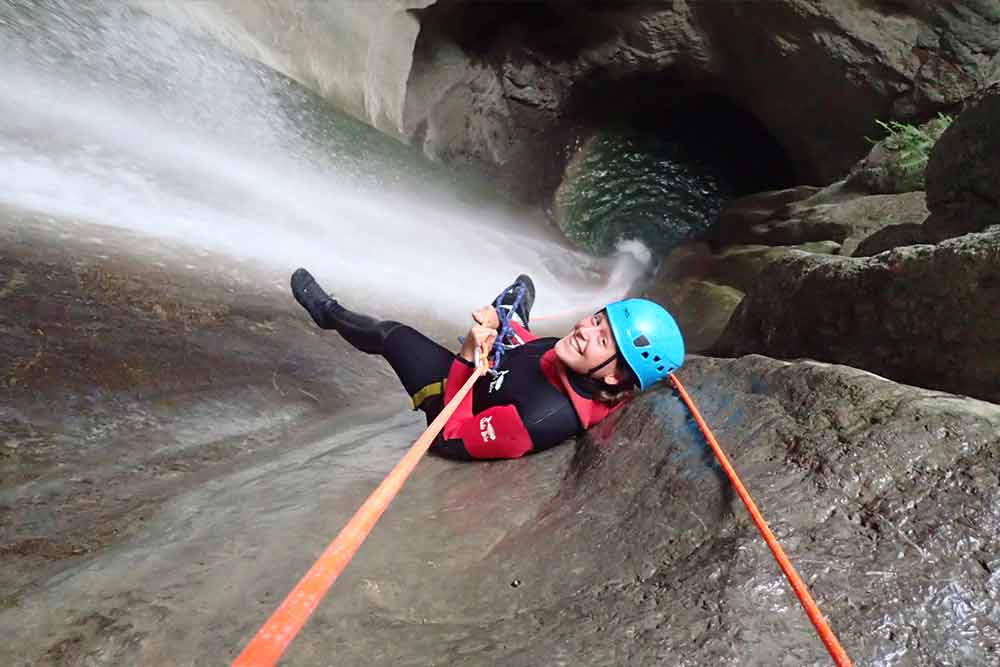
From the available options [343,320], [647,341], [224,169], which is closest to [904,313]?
[647,341]

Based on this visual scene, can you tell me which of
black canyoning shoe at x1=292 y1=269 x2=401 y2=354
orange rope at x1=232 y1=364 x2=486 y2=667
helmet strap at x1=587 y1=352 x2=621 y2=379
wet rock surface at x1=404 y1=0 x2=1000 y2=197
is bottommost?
helmet strap at x1=587 y1=352 x2=621 y2=379

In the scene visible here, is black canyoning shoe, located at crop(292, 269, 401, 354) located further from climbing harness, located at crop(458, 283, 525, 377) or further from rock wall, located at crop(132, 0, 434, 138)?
rock wall, located at crop(132, 0, 434, 138)

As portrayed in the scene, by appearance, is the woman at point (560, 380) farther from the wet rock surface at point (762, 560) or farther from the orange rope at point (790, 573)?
the orange rope at point (790, 573)

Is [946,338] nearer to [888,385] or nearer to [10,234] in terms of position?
[888,385]

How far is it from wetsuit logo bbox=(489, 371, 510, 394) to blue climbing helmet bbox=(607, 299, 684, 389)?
48 centimetres

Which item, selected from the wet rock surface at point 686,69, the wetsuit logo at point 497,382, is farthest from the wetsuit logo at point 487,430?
the wet rock surface at point 686,69

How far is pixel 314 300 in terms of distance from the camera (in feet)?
11.3

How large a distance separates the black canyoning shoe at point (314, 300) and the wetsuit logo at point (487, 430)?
142cm

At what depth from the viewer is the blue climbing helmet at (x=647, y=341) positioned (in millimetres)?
2262

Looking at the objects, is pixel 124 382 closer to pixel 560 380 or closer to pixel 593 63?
pixel 560 380

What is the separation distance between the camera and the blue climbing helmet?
2262 mm

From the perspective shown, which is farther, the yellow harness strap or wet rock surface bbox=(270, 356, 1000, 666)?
the yellow harness strap

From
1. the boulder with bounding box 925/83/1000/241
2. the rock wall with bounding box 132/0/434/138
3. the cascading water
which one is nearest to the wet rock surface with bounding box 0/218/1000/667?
the cascading water

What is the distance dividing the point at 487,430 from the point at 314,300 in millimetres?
1670
